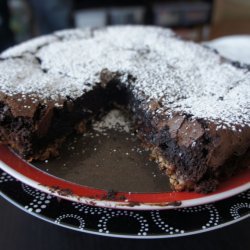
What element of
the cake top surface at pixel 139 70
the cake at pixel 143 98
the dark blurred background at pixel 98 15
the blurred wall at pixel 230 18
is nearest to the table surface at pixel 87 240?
the cake at pixel 143 98

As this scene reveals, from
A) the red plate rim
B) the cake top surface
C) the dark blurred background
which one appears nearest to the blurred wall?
the dark blurred background

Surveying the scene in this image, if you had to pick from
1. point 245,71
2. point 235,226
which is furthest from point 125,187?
point 245,71

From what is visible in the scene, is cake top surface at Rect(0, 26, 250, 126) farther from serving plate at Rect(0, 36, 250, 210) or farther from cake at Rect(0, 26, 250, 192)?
serving plate at Rect(0, 36, 250, 210)

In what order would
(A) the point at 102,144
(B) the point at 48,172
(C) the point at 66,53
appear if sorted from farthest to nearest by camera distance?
(C) the point at 66,53 < (A) the point at 102,144 < (B) the point at 48,172

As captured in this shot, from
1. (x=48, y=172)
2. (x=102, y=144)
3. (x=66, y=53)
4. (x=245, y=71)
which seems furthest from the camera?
(x=66, y=53)

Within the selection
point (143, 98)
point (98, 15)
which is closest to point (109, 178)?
point (143, 98)

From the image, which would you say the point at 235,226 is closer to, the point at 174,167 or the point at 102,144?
the point at 174,167

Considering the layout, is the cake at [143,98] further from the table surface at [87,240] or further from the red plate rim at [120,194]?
the table surface at [87,240]
